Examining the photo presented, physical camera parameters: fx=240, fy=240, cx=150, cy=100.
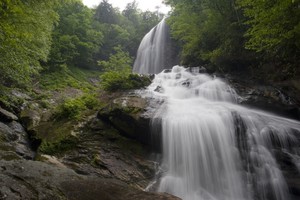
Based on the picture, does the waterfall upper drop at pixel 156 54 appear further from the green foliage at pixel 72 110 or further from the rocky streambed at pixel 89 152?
the green foliage at pixel 72 110

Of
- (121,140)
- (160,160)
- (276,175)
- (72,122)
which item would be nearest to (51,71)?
(72,122)

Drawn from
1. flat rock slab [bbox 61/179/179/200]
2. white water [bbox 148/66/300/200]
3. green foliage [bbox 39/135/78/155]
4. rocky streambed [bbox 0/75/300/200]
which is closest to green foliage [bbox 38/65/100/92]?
rocky streambed [bbox 0/75/300/200]

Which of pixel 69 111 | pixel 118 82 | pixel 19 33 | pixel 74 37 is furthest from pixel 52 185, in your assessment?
pixel 74 37

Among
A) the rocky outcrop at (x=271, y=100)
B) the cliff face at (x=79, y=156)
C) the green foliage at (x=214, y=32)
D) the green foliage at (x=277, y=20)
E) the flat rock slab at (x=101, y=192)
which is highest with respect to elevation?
the green foliage at (x=214, y=32)

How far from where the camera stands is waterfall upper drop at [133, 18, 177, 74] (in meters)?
21.1

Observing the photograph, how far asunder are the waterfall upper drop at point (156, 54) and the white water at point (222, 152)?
1276 centimetres

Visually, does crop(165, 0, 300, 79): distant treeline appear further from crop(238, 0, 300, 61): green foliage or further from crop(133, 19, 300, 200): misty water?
crop(133, 19, 300, 200): misty water

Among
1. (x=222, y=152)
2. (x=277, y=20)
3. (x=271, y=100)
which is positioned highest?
(x=277, y=20)

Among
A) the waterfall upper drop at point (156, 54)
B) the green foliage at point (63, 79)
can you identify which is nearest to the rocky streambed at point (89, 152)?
the green foliage at point (63, 79)

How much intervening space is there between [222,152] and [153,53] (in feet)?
53.6

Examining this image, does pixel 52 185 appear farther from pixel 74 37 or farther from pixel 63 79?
pixel 74 37

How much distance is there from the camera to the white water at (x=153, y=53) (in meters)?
21.1

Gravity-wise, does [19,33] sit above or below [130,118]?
above

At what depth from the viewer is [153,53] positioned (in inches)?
863
